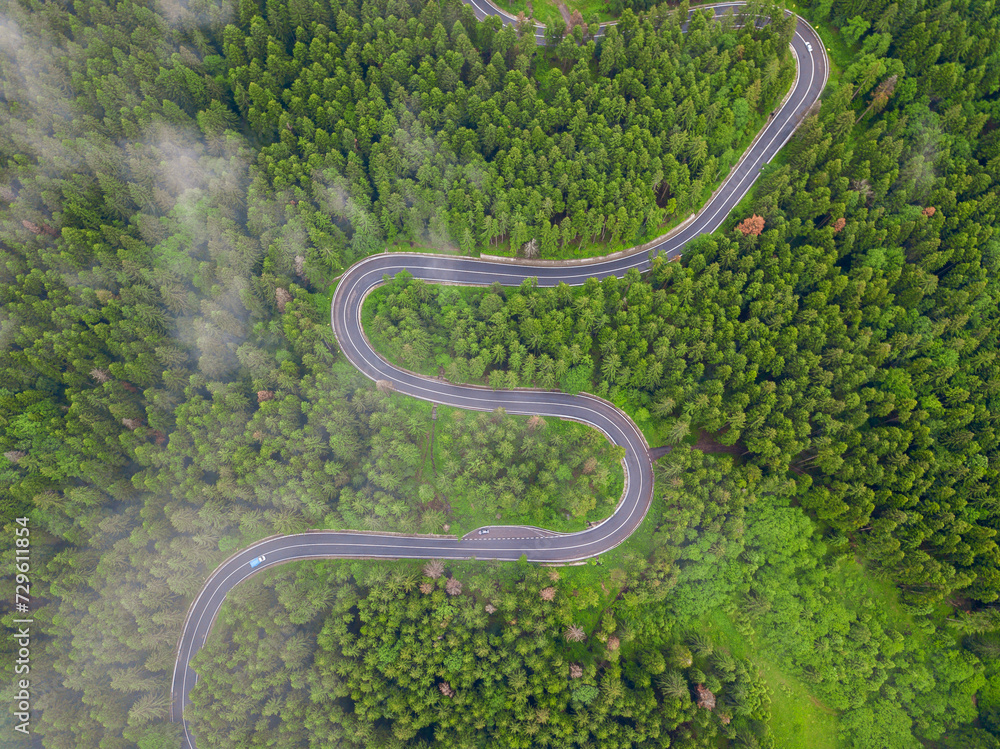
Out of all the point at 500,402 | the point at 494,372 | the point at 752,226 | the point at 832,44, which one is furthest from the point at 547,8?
the point at 500,402

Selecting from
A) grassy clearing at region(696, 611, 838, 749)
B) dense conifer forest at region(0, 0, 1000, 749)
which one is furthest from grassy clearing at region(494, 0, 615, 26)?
grassy clearing at region(696, 611, 838, 749)

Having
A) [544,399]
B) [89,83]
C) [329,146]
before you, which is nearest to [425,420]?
[544,399]

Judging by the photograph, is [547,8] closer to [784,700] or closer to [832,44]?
[832,44]

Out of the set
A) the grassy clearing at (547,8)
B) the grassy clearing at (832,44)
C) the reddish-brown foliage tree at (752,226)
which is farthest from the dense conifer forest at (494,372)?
the grassy clearing at (547,8)

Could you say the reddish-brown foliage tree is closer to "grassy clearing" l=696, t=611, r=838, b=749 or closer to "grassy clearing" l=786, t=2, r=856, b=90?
"grassy clearing" l=786, t=2, r=856, b=90

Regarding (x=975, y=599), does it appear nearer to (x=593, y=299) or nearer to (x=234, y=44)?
(x=593, y=299)

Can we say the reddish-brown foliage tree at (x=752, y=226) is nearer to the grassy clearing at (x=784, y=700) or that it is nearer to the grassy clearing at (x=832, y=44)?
the grassy clearing at (x=832, y=44)

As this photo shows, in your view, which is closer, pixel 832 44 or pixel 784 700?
pixel 784 700
